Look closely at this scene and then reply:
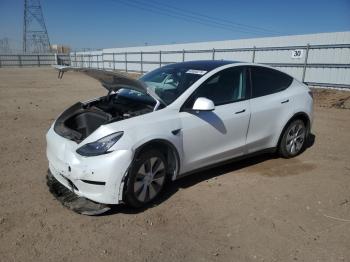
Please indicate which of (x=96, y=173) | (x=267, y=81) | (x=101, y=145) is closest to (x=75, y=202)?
(x=96, y=173)

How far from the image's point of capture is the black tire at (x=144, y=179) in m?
3.44

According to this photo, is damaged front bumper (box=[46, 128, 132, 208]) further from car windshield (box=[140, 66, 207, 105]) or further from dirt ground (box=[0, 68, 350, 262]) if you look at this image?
car windshield (box=[140, 66, 207, 105])

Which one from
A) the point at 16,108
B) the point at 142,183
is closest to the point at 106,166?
the point at 142,183

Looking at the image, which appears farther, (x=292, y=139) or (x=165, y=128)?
(x=292, y=139)

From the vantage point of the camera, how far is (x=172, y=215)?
3.60 m

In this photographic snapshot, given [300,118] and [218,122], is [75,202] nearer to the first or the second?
[218,122]

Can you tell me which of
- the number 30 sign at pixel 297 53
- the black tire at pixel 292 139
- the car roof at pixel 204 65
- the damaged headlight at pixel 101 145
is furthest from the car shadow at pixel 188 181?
the number 30 sign at pixel 297 53

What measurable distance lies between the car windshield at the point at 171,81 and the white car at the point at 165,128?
1 centimetres

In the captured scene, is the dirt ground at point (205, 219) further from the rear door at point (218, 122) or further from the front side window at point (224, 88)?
the front side window at point (224, 88)

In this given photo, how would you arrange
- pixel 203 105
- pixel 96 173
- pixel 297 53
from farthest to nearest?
pixel 297 53
pixel 203 105
pixel 96 173

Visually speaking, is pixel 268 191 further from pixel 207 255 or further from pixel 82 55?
pixel 82 55

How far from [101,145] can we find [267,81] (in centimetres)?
283

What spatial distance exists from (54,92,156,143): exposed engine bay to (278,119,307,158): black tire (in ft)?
7.90

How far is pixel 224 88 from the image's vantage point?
14.4ft
